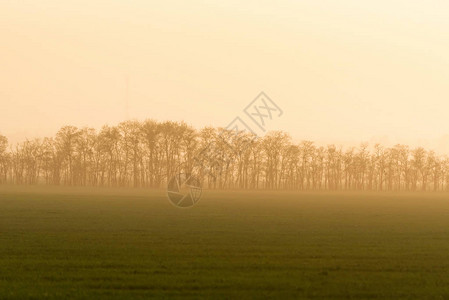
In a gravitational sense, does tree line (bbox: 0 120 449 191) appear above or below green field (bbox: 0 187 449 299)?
above

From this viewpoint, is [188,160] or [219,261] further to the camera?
[188,160]

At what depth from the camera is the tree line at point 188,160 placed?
13962 centimetres

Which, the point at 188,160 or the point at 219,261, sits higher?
the point at 188,160

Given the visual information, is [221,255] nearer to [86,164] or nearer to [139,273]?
[139,273]

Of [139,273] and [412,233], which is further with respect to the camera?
[412,233]

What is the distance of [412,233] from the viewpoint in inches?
1287

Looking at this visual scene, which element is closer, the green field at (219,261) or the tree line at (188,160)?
the green field at (219,261)

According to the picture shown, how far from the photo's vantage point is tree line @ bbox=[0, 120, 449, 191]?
5497 inches

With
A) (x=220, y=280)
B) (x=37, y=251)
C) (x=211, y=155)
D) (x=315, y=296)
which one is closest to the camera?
(x=315, y=296)

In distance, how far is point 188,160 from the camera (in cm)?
13875

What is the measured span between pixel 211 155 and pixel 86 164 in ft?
114

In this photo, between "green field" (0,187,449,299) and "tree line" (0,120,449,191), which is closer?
"green field" (0,187,449,299)

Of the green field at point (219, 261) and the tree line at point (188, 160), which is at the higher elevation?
the tree line at point (188, 160)

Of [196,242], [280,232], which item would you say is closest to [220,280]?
[196,242]
